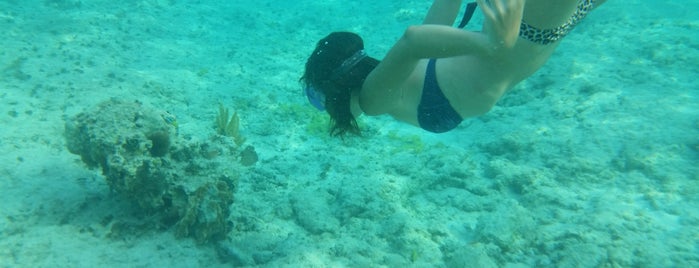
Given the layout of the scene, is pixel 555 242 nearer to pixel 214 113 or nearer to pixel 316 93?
pixel 316 93

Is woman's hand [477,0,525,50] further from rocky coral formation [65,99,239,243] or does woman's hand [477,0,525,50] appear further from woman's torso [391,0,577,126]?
rocky coral formation [65,99,239,243]

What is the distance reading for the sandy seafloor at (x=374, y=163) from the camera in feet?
10.7

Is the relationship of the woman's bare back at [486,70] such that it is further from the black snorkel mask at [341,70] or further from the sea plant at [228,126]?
the sea plant at [228,126]

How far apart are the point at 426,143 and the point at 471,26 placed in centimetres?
544

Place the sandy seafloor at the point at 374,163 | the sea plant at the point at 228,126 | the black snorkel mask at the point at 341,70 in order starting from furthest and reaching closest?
the sea plant at the point at 228,126 → the sandy seafloor at the point at 374,163 → the black snorkel mask at the point at 341,70

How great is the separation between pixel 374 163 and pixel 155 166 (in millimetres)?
2604

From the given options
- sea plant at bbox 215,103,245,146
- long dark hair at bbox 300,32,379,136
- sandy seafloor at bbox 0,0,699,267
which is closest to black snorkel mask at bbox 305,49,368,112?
long dark hair at bbox 300,32,379,136

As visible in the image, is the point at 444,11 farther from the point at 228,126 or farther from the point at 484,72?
the point at 228,126

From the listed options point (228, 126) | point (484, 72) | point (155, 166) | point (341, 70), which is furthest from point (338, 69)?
point (228, 126)

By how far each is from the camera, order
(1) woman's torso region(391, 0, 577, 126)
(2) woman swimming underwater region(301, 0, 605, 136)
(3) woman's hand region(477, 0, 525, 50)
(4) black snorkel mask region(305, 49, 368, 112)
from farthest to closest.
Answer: (4) black snorkel mask region(305, 49, 368, 112)
(1) woman's torso region(391, 0, 577, 126)
(2) woman swimming underwater region(301, 0, 605, 136)
(3) woman's hand region(477, 0, 525, 50)

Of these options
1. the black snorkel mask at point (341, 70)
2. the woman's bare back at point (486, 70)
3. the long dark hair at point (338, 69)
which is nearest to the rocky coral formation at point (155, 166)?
the black snorkel mask at point (341, 70)

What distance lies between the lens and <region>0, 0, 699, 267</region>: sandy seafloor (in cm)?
325

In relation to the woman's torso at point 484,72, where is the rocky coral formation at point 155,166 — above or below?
below

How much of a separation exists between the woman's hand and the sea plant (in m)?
3.73
